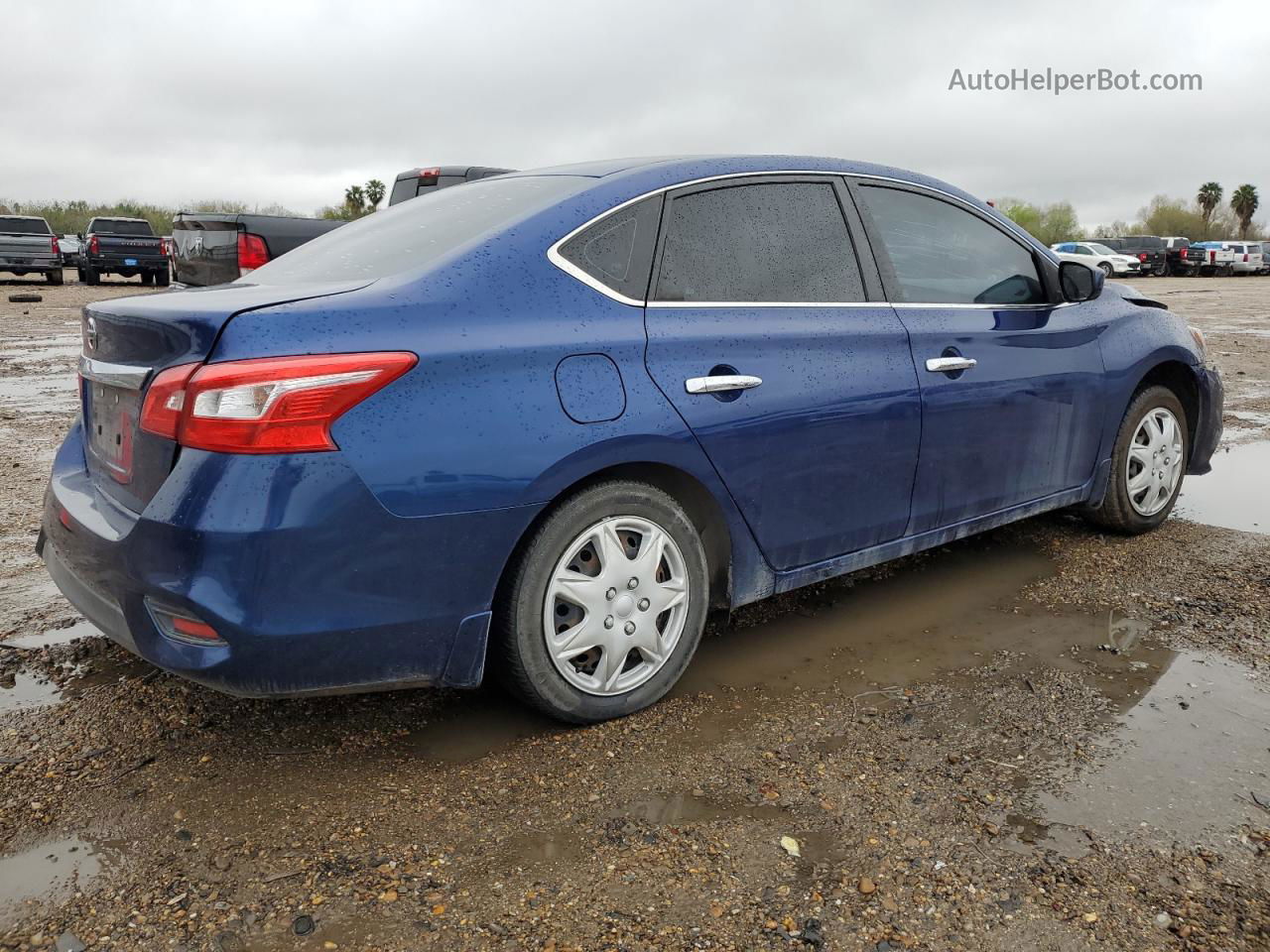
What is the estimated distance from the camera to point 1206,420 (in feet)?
16.3

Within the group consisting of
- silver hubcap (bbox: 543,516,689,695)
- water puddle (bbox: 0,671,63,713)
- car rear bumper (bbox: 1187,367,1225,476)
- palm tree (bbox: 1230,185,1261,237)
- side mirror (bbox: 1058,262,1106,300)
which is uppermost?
palm tree (bbox: 1230,185,1261,237)

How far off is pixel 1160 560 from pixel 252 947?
3936mm

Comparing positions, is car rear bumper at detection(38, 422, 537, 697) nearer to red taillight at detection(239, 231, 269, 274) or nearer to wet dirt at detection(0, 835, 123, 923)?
wet dirt at detection(0, 835, 123, 923)

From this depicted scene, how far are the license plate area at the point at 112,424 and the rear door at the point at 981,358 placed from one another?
2.40 m

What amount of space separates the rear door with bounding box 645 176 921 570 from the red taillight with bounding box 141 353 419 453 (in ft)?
2.83

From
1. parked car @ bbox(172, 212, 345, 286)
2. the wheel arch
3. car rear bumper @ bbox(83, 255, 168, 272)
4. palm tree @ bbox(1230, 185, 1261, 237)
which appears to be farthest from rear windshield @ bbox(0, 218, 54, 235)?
palm tree @ bbox(1230, 185, 1261, 237)

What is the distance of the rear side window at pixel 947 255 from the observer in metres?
3.69

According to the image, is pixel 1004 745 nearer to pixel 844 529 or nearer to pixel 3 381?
pixel 844 529

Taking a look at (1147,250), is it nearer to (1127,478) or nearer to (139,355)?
(1127,478)

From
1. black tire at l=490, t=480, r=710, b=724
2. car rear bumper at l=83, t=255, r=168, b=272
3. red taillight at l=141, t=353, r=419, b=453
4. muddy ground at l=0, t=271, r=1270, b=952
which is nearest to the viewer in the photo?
muddy ground at l=0, t=271, r=1270, b=952

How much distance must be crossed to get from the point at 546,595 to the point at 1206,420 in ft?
12.3

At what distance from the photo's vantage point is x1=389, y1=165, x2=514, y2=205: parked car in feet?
36.5

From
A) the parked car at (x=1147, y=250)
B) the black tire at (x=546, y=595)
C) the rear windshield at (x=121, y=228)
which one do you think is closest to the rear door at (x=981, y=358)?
the black tire at (x=546, y=595)

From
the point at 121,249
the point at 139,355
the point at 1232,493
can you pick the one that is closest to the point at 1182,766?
the point at 139,355
